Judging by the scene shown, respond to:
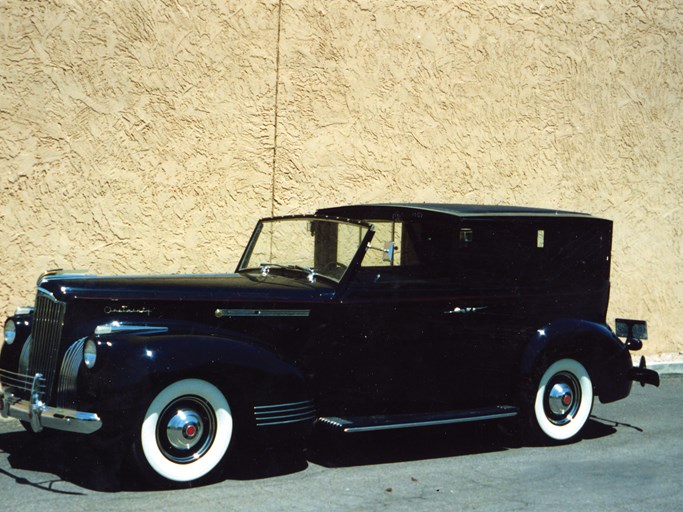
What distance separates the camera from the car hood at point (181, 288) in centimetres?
518

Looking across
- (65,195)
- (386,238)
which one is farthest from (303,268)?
(65,195)

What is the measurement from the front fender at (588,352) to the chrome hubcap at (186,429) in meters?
2.33

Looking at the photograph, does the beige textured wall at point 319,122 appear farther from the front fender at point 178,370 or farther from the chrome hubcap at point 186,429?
the chrome hubcap at point 186,429

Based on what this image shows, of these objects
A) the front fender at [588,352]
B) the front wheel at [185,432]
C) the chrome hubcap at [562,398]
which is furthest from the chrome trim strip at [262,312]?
the chrome hubcap at [562,398]

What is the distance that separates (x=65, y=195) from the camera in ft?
24.0

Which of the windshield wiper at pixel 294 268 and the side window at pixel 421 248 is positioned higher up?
the side window at pixel 421 248

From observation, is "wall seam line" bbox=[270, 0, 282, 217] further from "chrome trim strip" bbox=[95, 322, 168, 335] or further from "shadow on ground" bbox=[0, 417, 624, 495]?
"chrome trim strip" bbox=[95, 322, 168, 335]

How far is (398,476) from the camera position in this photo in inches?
212

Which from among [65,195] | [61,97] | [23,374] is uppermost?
[61,97]

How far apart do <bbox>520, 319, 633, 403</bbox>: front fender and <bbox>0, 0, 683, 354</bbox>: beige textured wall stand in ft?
9.67

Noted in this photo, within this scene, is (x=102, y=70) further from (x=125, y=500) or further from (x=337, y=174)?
(x=125, y=500)

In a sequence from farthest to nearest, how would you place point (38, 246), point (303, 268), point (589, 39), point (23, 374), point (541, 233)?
point (589, 39) < point (38, 246) < point (541, 233) < point (303, 268) < point (23, 374)

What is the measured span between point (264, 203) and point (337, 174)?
0.85m

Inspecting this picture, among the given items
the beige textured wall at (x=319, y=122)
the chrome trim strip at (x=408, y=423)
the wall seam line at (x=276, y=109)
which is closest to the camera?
the chrome trim strip at (x=408, y=423)
